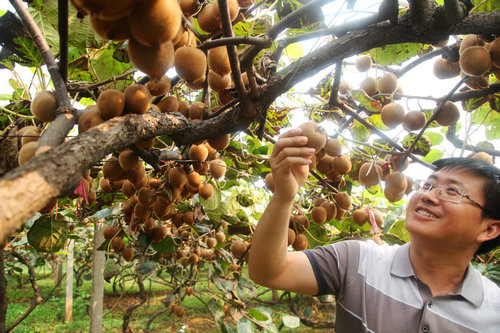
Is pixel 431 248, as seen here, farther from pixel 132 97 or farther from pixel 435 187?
pixel 132 97

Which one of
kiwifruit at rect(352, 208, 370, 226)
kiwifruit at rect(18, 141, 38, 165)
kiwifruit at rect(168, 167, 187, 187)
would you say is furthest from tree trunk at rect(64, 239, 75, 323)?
kiwifruit at rect(18, 141, 38, 165)

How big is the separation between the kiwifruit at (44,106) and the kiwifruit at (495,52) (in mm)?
1214

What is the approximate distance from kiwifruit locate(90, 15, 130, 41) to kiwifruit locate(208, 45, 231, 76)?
13.2 inches

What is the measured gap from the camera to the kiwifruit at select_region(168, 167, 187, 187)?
141 centimetres

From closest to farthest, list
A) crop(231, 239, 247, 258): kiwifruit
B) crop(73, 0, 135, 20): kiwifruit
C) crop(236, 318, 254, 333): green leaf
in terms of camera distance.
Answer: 1. crop(73, 0, 135, 20): kiwifruit
2. crop(236, 318, 254, 333): green leaf
3. crop(231, 239, 247, 258): kiwifruit

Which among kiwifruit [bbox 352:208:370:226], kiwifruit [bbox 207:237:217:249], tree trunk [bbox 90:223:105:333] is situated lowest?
tree trunk [bbox 90:223:105:333]

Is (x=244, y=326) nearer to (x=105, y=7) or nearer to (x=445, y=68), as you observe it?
(x=445, y=68)

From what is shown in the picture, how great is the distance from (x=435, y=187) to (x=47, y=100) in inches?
55.9

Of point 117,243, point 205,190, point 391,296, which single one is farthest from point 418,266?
point 117,243

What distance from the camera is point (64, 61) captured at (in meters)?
0.70

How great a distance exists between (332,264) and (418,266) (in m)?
0.36

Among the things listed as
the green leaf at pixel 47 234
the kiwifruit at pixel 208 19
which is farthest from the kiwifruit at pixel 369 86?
the green leaf at pixel 47 234

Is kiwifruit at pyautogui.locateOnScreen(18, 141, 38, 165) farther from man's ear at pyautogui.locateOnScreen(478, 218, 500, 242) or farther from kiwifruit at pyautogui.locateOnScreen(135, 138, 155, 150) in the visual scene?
man's ear at pyautogui.locateOnScreen(478, 218, 500, 242)

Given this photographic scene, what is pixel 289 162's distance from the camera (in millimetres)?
967
